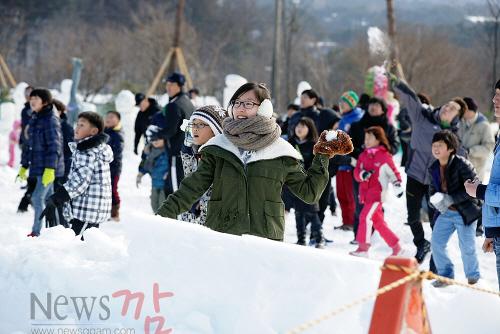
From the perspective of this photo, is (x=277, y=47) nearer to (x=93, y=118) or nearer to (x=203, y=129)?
(x=93, y=118)

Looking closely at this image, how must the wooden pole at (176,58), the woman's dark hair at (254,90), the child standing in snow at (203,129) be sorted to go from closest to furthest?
1. the woman's dark hair at (254,90)
2. the child standing in snow at (203,129)
3. the wooden pole at (176,58)

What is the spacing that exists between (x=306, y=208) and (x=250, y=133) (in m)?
4.38

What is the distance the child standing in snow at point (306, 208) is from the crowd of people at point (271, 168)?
1 centimetres

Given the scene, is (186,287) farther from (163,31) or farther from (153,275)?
(163,31)

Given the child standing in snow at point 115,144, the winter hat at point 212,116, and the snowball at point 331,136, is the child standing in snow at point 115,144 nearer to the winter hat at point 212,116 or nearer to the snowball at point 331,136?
the winter hat at point 212,116

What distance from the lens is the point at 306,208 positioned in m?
8.95

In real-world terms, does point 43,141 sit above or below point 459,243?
above

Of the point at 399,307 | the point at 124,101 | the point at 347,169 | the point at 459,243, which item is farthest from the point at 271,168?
the point at 124,101

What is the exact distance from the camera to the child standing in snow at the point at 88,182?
22.5ft

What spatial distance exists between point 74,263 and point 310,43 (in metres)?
56.1

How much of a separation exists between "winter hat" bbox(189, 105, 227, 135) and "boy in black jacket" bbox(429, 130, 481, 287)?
2177mm

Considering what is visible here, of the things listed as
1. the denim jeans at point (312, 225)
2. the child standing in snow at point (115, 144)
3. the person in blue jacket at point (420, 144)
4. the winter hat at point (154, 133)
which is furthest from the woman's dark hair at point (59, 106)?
the person in blue jacket at point (420, 144)

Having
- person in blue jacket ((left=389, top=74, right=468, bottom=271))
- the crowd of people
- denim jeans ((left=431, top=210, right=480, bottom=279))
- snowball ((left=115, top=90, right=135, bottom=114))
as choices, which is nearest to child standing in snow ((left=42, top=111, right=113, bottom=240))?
the crowd of people

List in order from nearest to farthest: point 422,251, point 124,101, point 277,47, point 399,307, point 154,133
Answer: point 399,307
point 422,251
point 154,133
point 124,101
point 277,47
